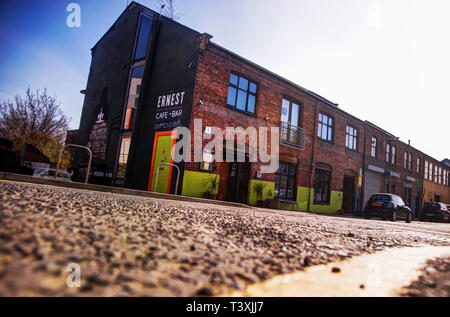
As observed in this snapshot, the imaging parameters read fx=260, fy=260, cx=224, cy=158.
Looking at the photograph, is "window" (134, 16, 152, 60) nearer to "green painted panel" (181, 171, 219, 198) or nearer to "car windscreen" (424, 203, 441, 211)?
"green painted panel" (181, 171, 219, 198)

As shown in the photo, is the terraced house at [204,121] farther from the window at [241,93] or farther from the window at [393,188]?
the window at [393,188]

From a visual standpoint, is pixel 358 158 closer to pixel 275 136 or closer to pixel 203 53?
pixel 275 136

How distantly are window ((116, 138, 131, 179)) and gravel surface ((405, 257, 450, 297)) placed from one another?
40.9 ft

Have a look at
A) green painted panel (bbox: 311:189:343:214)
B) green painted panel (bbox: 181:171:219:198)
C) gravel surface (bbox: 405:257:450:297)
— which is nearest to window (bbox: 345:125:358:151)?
green painted panel (bbox: 311:189:343:214)

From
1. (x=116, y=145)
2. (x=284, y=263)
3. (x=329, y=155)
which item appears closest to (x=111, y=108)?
(x=116, y=145)

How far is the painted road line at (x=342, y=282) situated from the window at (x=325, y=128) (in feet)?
48.4

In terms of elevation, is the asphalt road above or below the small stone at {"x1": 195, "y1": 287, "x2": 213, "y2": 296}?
above

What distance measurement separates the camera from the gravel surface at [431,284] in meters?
1.03

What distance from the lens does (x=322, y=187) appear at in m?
15.3

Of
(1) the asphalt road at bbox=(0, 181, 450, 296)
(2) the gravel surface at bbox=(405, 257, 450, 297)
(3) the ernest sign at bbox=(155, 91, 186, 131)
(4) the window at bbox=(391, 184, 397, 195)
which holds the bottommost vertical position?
(2) the gravel surface at bbox=(405, 257, 450, 297)

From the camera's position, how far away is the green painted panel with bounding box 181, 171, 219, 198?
9.62 m

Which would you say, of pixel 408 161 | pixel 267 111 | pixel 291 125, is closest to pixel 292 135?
pixel 291 125

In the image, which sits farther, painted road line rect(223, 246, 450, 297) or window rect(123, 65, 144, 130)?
window rect(123, 65, 144, 130)
